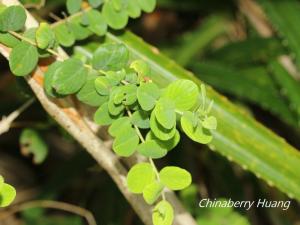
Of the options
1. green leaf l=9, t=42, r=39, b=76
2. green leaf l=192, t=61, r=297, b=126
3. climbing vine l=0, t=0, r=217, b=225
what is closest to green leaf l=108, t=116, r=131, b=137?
climbing vine l=0, t=0, r=217, b=225

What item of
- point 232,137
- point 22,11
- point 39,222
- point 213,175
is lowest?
point 39,222

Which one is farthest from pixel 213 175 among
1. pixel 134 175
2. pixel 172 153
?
pixel 134 175

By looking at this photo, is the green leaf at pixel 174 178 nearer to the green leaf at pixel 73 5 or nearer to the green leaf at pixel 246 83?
the green leaf at pixel 73 5

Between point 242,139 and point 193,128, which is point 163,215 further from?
point 242,139

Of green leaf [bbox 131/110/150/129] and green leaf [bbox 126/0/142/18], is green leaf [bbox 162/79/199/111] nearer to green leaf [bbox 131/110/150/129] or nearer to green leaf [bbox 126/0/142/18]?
green leaf [bbox 131/110/150/129]

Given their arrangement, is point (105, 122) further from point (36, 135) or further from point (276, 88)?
point (276, 88)

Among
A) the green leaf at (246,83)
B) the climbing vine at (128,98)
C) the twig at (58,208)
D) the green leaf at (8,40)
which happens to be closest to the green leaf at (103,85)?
the climbing vine at (128,98)

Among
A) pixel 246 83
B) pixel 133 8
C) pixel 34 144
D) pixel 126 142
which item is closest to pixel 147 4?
pixel 133 8
